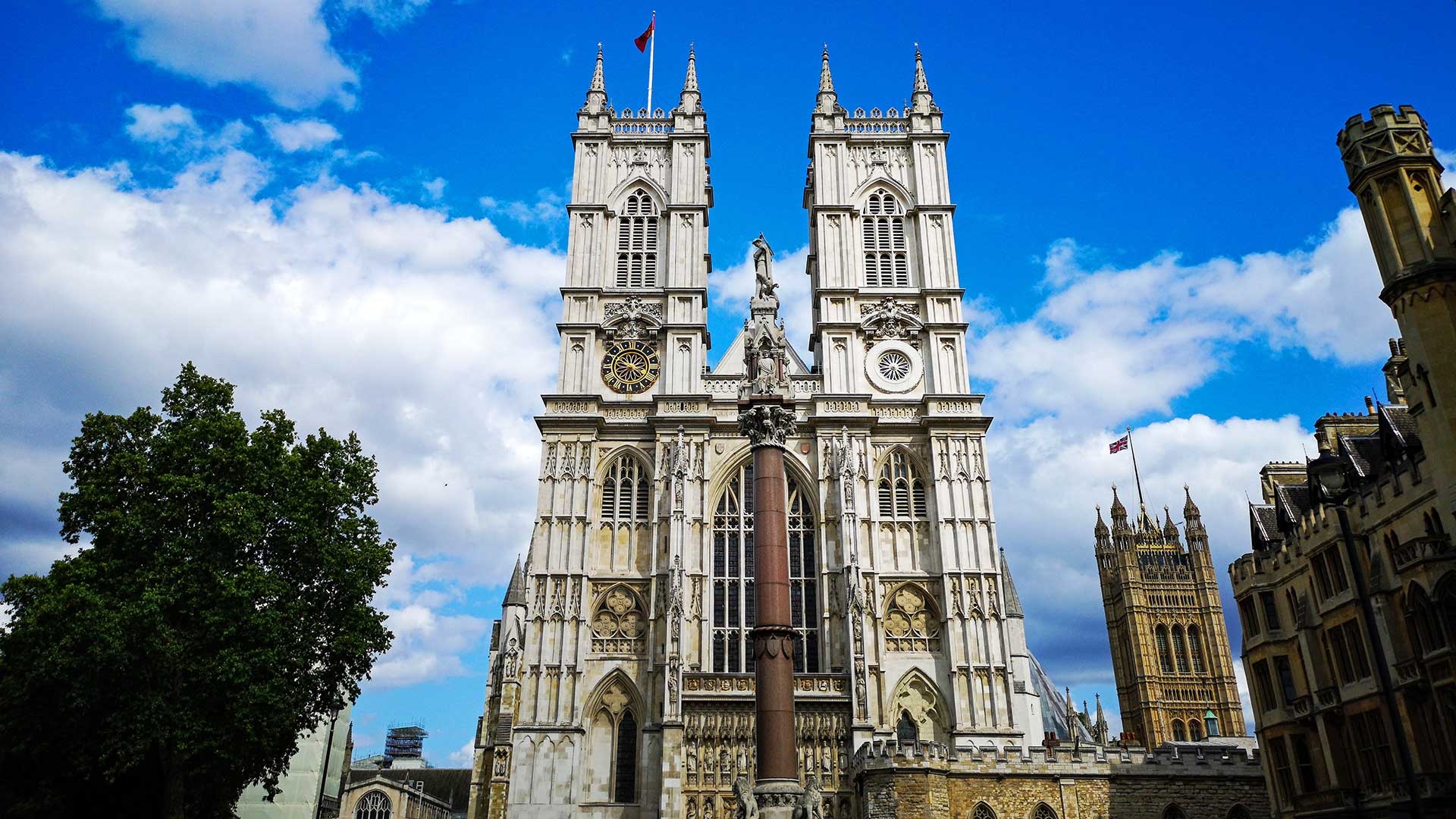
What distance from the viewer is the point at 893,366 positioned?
41.8 m

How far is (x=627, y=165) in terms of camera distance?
45844 millimetres

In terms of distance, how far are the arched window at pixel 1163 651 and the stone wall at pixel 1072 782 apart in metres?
48.8

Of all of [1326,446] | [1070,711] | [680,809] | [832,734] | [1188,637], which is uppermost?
[1188,637]

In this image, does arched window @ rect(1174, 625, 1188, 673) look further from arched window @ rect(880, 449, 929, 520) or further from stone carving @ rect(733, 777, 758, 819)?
stone carving @ rect(733, 777, 758, 819)

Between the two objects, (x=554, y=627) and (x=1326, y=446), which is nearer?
(x=1326, y=446)

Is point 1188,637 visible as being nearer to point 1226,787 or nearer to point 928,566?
point 928,566

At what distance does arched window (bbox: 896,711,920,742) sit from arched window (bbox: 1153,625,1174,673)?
150ft

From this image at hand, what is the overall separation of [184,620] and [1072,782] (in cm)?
2390

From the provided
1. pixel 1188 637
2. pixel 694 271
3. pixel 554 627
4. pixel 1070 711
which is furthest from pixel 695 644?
pixel 1188 637

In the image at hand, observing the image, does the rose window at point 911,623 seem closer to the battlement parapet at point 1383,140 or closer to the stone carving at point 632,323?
the stone carving at point 632,323

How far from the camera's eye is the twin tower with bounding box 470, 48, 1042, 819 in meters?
34.6

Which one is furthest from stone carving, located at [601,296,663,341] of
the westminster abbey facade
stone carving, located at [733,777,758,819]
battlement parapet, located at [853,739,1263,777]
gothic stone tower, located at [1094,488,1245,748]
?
gothic stone tower, located at [1094,488,1245,748]

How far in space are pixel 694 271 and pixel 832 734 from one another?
66.9 feet

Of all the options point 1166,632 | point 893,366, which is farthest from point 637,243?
point 1166,632
